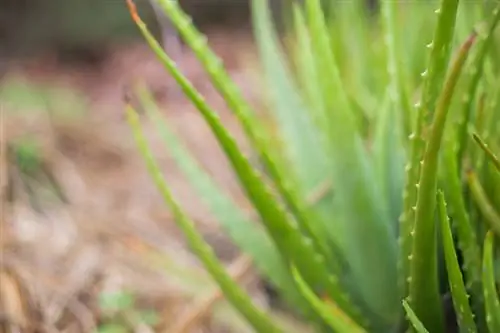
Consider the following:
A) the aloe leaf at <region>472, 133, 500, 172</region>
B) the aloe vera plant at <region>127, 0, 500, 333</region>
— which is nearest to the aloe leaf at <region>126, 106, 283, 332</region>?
the aloe vera plant at <region>127, 0, 500, 333</region>

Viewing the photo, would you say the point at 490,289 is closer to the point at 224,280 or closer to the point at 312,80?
the point at 224,280

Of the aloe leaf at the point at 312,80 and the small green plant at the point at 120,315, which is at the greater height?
the aloe leaf at the point at 312,80

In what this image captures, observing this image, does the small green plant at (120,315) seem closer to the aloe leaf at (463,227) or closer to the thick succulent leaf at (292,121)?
the thick succulent leaf at (292,121)

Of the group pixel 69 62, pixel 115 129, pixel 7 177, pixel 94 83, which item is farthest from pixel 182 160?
pixel 69 62

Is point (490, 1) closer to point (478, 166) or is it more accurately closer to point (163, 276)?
point (478, 166)

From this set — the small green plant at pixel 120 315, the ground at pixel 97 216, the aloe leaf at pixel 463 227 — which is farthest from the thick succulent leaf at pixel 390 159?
the small green plant at pixel 120 315

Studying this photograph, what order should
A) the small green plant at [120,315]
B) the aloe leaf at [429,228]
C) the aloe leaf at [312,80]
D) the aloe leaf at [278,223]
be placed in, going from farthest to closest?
1. the small green plant at [120,315]
2. the aloe leaf at [312,80]
3. the aloe leaf at [278,223]
4. the aloe leaf at [429,228]

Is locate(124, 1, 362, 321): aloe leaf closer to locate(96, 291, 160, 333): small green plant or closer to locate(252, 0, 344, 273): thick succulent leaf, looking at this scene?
locate(252, 0, 344, 273): thick succulent leaf
